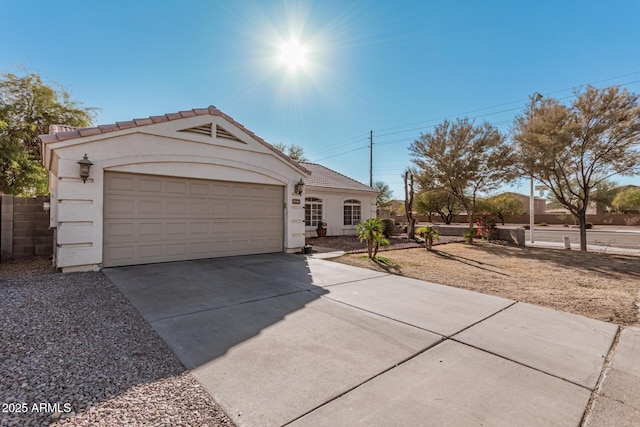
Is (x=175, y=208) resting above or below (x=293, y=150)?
below

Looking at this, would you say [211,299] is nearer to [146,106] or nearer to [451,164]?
[146,106]

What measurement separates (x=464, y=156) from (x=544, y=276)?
9.85 m

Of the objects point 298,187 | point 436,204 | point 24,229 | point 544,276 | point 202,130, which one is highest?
point 202,130

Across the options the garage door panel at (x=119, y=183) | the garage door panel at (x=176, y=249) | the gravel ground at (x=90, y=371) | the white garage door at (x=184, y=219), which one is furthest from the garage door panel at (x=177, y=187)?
the gravel ground at (x=90, y=371)

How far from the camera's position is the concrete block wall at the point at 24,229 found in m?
7.73

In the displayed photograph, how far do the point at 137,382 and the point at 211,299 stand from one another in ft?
7.90

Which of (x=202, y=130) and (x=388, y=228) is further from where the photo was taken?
(x=388, y=228)

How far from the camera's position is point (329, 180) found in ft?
59.0

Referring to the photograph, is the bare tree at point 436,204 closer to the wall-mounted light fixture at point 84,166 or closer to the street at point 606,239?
the street at point 606,239

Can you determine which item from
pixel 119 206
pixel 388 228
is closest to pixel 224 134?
pixel 119 206

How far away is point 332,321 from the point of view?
4.02m

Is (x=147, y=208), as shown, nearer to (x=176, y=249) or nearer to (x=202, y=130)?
(x=176, y=249)

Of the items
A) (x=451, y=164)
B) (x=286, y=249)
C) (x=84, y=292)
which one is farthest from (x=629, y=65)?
(x=84, y=292)

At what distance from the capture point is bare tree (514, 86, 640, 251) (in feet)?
36.0
